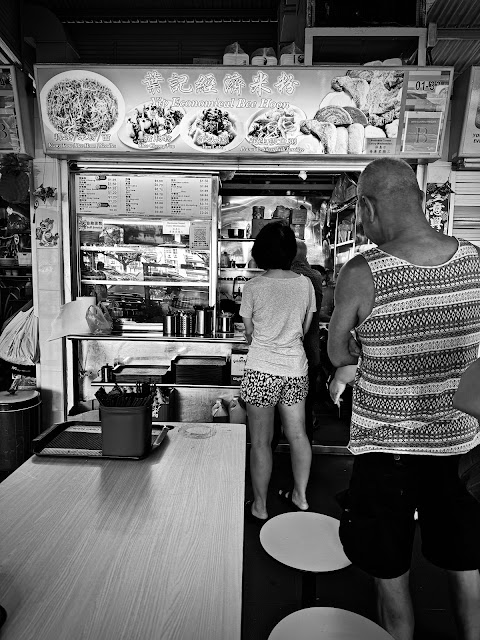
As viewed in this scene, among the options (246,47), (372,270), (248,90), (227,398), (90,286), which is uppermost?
(246,47)

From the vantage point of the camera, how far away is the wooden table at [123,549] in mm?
987

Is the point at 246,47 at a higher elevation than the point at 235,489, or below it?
higher

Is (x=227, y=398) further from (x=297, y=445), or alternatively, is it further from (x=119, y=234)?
(x=119, y=234)

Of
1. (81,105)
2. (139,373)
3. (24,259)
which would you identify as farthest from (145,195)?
(24,259)

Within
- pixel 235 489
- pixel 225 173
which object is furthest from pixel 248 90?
pixel 235 489

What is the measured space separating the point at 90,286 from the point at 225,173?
1.91 metres

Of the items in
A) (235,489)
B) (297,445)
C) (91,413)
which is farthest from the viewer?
(297,445)

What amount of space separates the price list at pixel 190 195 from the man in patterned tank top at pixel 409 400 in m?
3.49

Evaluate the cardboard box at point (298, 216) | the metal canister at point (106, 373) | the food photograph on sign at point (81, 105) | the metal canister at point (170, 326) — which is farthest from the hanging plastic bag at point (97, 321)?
the cardboard box at point (298, 216)

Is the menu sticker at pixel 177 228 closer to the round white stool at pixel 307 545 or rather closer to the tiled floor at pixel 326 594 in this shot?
the tiled floor at pixel 326 594

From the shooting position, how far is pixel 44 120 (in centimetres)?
414

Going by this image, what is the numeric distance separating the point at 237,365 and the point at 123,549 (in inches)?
137

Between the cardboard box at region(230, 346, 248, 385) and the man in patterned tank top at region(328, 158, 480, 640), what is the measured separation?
2.96 m

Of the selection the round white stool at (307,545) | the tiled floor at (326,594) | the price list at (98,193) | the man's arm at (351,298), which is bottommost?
the tiled floor at (326,594)
